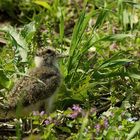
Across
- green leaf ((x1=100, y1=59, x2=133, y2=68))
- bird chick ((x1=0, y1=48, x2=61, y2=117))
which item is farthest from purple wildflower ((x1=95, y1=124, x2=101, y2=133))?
green leaf ((x1=100, y1=59, x2=133, y2=68))

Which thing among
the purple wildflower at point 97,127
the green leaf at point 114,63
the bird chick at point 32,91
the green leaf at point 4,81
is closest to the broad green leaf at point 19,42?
the bird chick at point 32,91

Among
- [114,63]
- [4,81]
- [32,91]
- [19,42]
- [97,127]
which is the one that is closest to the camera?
[97,127]

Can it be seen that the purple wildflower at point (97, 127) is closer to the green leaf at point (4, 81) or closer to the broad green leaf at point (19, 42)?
the green leaf at point (4, 81)

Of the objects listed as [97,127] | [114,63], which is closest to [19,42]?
[114,63]

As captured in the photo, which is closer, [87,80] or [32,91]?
[32,91]

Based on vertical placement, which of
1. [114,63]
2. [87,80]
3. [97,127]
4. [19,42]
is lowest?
[97,127]

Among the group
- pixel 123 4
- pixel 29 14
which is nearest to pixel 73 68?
pixel 123 4

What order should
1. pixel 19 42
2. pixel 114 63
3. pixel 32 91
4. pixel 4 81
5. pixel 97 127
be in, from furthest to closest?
pixel 19 42, pixel 114 63, pixel 4 81, pixel 32 91, pixel 97 127

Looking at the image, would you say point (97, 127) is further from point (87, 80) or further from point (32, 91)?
point (87, 80)

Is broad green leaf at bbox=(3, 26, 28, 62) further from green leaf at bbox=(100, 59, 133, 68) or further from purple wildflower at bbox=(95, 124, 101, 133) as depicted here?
purple wildflower at bbox=(95, 124, 101, 133)
